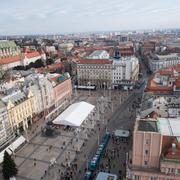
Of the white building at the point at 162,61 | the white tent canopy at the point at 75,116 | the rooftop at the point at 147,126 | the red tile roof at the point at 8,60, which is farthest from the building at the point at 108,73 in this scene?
the rooftop at the point at 147,126

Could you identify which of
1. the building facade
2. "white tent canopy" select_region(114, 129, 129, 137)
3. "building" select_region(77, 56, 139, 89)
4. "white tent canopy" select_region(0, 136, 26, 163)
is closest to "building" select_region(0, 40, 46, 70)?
"building" select_region(77, 56, 139, 89)

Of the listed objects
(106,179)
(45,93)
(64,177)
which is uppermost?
(45,93)

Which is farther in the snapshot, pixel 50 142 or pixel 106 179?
pixel 50 142

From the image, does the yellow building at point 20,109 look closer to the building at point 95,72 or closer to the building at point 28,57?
the building at point 95,72

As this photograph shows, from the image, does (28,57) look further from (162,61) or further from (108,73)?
(162,61)

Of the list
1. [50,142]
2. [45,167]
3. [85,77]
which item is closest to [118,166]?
[45,167]

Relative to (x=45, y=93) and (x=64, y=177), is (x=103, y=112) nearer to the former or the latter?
(x=45, y=93)
